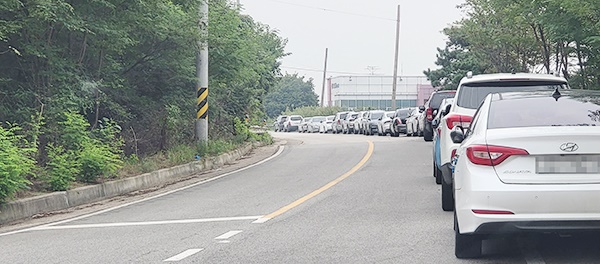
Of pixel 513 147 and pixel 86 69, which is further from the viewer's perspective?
pixel 86 69

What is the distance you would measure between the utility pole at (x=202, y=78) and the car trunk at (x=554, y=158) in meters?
13.7

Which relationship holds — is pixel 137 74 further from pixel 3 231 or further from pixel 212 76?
pixel 3 231

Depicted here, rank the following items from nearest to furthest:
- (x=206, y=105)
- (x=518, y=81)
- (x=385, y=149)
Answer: (x=518, y=81), (x=206, y=105), (x=385, y=149)

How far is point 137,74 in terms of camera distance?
20125 millimetres

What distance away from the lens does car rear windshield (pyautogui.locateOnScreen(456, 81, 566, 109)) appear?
10.8 metres

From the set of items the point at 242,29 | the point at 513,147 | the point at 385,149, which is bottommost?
Answer: the point at 385,149

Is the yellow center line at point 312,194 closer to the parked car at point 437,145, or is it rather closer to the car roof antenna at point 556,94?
the parked car at point 437,145

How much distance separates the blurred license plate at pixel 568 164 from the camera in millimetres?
6555

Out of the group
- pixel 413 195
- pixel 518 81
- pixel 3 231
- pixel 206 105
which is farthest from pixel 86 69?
pixel 518 81

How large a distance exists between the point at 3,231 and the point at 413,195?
6.04 meters

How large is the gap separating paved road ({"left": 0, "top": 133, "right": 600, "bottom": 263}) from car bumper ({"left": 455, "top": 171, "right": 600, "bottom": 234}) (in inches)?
33.6

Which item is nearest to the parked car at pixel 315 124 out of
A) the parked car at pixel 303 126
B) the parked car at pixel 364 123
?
the parked car at pixel 303 126

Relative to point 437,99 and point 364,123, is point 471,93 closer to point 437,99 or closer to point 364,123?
point 437,99

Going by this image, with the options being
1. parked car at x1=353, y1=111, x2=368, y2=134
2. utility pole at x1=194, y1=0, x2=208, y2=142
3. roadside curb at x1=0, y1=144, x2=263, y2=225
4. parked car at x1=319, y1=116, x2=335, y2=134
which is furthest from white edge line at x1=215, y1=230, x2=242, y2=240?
parked car at x1=319, y1=116, x2=335, y2=134
